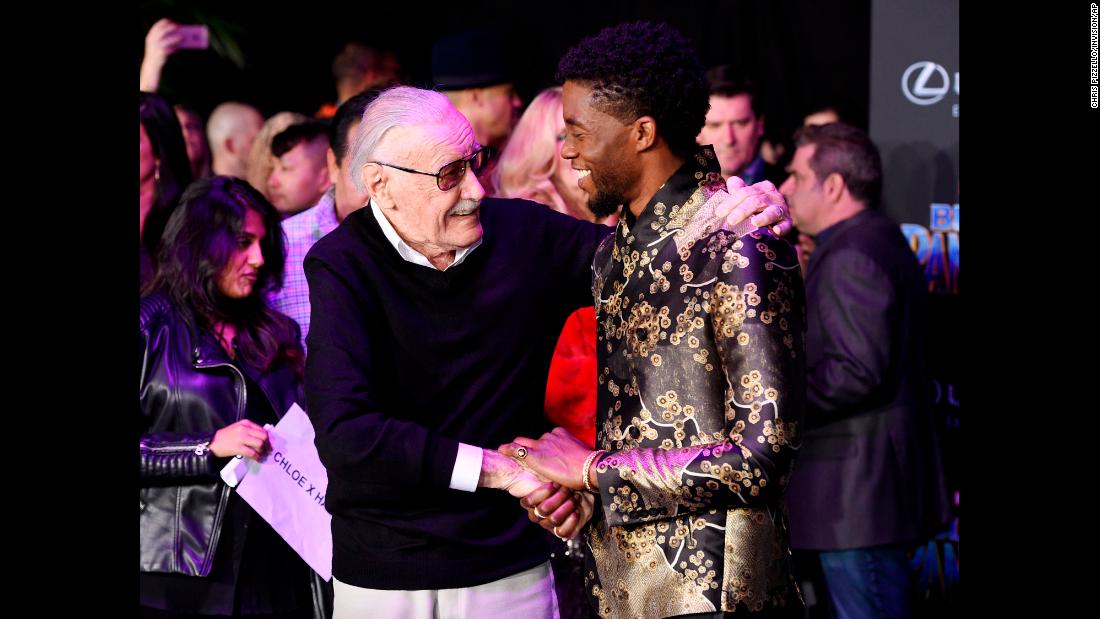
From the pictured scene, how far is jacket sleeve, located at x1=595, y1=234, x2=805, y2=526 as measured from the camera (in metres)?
1.90

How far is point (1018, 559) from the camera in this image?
7.75 ft

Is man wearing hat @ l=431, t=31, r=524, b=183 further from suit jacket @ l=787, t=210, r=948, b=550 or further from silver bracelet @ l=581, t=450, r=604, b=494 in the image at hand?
silver bracelet @ l=581, t=450, r=604, b=494


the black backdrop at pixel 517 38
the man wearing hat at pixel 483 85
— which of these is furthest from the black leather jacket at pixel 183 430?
the black backdrop at pixel 517 38

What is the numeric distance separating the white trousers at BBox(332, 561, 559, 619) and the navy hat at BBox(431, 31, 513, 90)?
2638 millimetres

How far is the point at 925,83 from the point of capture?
4.74 meters

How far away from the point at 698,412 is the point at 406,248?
704mm

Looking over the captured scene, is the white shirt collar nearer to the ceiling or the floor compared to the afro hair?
nearer to the floor

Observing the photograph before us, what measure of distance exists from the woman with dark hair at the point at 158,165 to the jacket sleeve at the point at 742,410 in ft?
8.09

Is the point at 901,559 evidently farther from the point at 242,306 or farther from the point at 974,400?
the point at 242,306

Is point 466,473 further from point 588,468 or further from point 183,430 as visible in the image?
point 183,430

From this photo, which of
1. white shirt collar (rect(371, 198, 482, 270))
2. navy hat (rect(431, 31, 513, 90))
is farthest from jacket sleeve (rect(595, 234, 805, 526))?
navy hat (rect(431, 31, 513, 90))

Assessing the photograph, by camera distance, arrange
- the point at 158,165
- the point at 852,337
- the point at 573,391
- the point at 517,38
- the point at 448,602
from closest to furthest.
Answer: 1. the point at 448,602
2. the point at 573,391
3. the point at 852,337
4. the point at 158,165
5. the point at 517,38

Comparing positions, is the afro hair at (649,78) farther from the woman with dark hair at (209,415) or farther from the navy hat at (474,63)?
the navy hat at (474,63)

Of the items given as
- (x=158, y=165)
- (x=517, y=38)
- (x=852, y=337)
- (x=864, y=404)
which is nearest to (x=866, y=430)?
(x=864, y=404)
